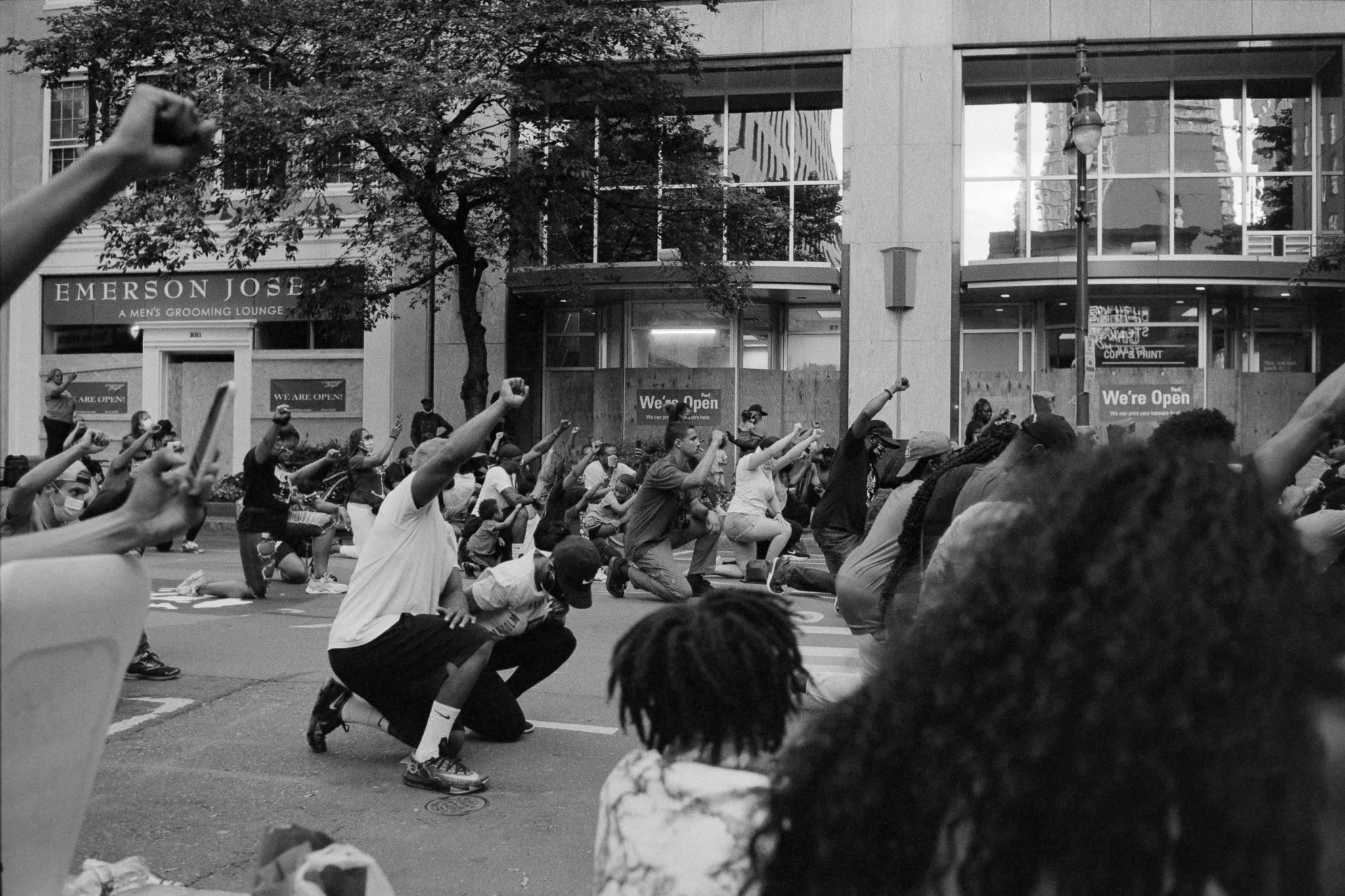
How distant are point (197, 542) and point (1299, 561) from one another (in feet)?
64.9

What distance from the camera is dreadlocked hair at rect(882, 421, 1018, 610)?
553 cm

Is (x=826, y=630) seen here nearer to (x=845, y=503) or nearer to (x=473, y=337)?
(x=845, y=503)

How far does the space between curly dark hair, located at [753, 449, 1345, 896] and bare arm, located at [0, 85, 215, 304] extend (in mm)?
1378

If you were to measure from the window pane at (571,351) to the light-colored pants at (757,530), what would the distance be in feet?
35.7

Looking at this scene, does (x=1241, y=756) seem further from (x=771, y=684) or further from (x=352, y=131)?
(x=352, y=131)

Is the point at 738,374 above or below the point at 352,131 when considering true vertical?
below

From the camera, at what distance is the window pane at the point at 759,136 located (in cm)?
2308

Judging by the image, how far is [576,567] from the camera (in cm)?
607

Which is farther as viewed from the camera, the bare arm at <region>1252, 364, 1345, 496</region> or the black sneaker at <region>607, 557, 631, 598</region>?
the black sneaker at <region>607, 557, 631, 598</region>

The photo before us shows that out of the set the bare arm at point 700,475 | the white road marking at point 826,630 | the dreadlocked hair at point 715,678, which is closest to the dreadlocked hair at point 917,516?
the dreadlocked hair at point 715,678

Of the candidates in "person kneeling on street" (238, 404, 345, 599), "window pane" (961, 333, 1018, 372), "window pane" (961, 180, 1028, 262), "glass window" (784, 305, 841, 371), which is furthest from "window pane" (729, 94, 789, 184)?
"person kneeling on street" (238, 404, 345, 599)

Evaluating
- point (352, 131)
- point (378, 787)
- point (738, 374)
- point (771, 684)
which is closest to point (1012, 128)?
point (738, 374)

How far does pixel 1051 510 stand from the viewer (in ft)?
4.08

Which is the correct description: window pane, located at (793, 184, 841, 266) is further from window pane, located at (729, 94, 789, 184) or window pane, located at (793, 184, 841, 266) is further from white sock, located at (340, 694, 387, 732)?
white sock, located at (340, 694, 387, 732)
